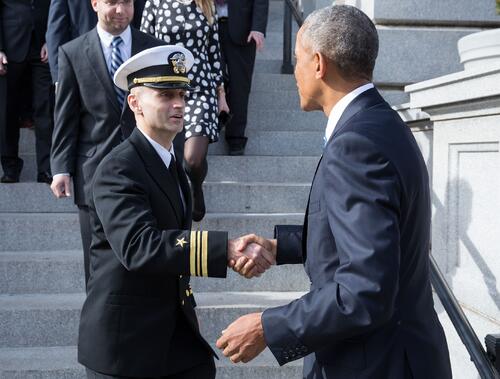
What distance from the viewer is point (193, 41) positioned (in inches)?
207

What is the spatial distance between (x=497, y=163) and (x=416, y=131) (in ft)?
4.41

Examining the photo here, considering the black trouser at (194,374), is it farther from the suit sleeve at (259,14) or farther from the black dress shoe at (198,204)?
the suit sleeve at (259,14)

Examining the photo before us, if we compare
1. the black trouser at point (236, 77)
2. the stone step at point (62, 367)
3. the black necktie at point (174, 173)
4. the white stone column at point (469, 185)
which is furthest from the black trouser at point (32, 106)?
the black necktie at point (174, 173)

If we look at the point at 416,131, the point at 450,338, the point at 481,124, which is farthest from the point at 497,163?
the point at 416,131

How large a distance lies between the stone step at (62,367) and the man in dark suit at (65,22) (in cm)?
191

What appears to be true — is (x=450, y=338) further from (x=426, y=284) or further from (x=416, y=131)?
(x=426, y=284)

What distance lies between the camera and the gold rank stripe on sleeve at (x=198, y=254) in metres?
2.58

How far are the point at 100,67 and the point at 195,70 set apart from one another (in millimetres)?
1265

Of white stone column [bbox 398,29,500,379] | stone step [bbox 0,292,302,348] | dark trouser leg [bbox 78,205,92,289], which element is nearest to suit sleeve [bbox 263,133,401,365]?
white stone column [bbox 398,29,500,379]

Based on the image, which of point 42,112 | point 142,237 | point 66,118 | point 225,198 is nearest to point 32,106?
point 42,112

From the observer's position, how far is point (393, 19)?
637cm

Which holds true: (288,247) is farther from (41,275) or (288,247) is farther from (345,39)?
(41,275)

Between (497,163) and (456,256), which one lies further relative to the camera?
(456,256)

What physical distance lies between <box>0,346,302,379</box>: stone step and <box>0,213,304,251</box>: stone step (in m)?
1.05
